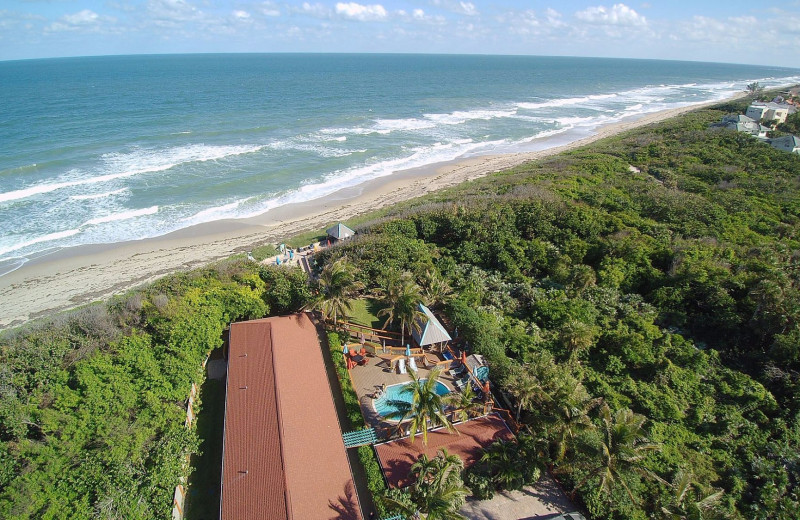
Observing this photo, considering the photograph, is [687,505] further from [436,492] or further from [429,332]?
[429,332]

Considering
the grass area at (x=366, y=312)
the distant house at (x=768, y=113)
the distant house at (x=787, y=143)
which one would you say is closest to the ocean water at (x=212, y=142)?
the grass area at (x=366, y=312)

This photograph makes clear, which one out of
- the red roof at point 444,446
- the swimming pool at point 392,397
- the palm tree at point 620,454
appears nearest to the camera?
the palm tree at point 620,454

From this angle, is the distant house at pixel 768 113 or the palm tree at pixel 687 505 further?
the distant house at pixel 768 113

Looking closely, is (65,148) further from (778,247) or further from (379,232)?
(778,247)

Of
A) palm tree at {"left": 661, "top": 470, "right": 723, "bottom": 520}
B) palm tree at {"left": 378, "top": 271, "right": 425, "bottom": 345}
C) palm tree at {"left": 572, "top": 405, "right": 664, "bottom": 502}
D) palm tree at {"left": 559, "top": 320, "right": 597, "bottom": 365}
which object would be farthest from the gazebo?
palm tree at {"left": 661, "top": 470, "right": 723, "bottom": 520}

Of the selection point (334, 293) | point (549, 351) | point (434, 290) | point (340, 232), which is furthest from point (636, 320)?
point (340, 232)

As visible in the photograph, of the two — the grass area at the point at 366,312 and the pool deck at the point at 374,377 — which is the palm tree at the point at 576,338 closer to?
the pool deck at the point at 374,377

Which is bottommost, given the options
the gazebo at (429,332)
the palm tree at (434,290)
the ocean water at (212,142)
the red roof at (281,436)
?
the red roof at (281,436)
